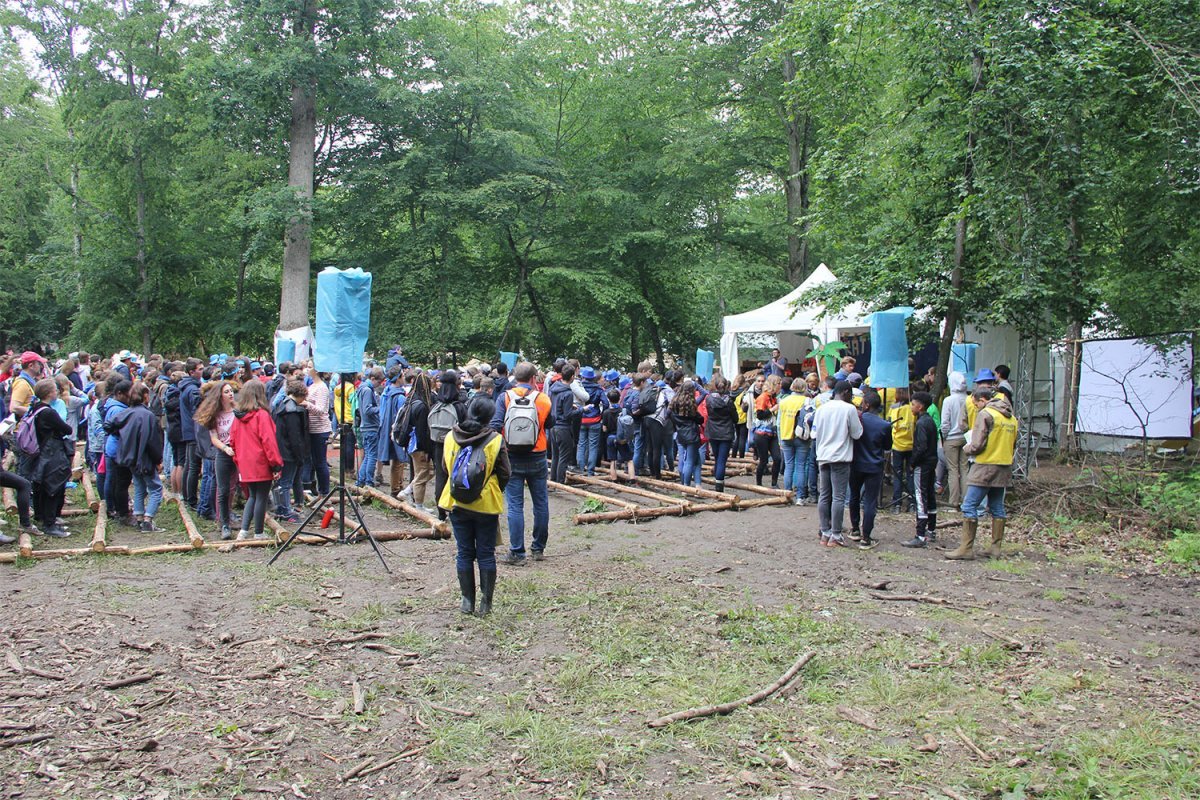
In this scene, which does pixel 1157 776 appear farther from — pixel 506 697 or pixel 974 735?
pixel 506 697

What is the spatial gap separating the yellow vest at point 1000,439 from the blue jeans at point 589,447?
7.05 metres

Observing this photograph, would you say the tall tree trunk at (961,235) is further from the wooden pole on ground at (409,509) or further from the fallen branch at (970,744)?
the fallen branch at (970,744)

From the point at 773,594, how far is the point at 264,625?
13.6 feet

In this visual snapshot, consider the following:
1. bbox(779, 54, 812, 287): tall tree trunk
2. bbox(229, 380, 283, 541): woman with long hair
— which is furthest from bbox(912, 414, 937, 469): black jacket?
bbox(779, 54, 812, 287): tall tree trunk

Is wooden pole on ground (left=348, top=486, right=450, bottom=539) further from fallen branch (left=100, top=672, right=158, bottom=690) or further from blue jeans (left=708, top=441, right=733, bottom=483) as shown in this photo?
blue jeans (left=708, top=441, right=733, bottom=483)

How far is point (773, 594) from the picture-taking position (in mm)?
7145

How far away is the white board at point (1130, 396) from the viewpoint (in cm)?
1453

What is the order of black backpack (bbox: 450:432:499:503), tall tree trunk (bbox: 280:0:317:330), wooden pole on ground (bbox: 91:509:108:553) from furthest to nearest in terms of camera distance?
tall tree trunk (bbox: 280:0:317:330) → wooden pole on ground (bbox: 91:509:108:553) → black backpack (bbox: 450:432:499:503)

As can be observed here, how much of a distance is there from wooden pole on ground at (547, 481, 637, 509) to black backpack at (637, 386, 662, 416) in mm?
1645

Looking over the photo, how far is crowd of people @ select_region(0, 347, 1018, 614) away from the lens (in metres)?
7.88

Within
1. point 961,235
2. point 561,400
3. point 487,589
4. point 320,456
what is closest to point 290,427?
point 320,456

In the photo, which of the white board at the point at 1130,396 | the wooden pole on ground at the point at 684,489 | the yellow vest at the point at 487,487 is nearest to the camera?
the yellow vest at the point at 487,487

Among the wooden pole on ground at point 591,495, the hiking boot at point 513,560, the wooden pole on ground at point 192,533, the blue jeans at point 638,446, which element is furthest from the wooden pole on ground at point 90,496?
the blue jeans at point 638,446

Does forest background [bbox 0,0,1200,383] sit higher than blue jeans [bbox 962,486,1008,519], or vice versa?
forest background [bbox 0,0,1200,383]
